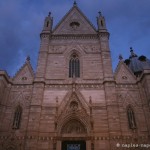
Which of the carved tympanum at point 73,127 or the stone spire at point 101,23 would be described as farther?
the stone spire at point 101,23

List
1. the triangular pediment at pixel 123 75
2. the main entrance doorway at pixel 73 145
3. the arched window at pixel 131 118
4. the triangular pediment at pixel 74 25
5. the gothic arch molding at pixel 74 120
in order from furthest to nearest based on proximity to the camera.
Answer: the triangular pediment at pixel 74 25, the triangular pediment at pixel 123 75, the arched window at pixel 131 118, the gothic arch molding at pixel 74 120, the main entrance doorway at pixel 73 145

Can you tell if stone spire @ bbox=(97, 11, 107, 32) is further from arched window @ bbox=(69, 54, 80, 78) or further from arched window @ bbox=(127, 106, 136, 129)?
arched window @ bbox=(127, 106, 136, 129)

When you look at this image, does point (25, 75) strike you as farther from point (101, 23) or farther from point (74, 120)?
point (101, 23)

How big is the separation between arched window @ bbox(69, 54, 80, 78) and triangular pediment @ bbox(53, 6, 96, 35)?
4331mm

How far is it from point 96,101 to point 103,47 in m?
7.67

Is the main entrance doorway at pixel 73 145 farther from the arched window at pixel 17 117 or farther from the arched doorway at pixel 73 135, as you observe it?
the arched window at pixel 17 117

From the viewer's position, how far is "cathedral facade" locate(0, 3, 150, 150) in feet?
61.7

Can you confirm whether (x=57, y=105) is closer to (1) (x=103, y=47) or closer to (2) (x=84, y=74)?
(2) (x=84, y=74)

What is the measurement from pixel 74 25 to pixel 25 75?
1033cm

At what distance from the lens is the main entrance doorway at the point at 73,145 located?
19.2m

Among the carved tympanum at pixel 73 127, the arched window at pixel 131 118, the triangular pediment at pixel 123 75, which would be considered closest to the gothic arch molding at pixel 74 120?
the carved tympanum at pixel 73 127

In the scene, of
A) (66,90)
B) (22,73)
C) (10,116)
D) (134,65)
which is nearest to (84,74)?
(66,90)

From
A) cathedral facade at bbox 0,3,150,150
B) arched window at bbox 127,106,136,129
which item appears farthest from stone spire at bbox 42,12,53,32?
arched window at bbox 127,106,136,129

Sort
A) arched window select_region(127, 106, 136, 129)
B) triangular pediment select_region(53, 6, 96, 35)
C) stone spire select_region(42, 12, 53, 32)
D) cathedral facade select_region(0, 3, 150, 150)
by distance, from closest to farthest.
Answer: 1. cathedral facade select_region(0, 3, 150, 150)
2. arched window select_region(127, 106, 136, 129)
3. stone spire select_region(42, 12, 53, 32)
4. triangular pediment select_region(53, 6, 96, 35)
